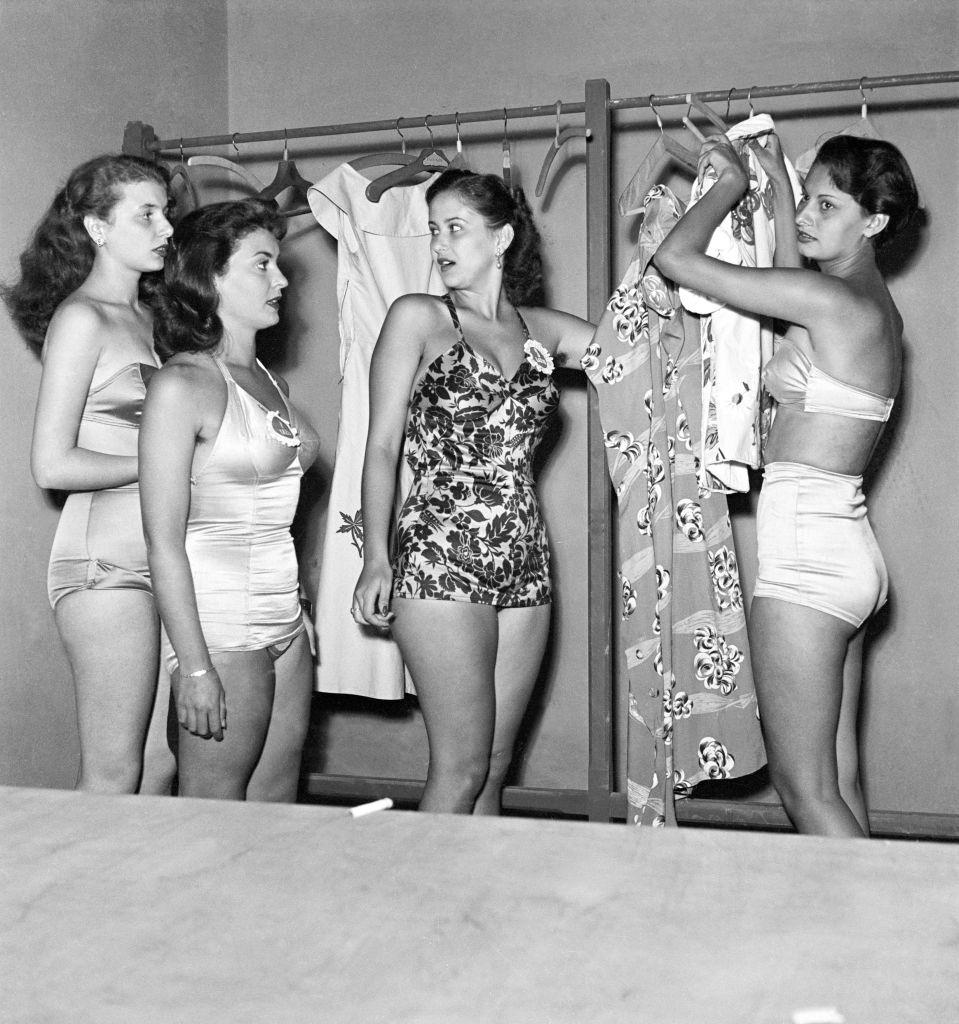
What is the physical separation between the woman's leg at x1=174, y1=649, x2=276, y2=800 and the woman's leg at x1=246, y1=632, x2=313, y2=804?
0.35 ft

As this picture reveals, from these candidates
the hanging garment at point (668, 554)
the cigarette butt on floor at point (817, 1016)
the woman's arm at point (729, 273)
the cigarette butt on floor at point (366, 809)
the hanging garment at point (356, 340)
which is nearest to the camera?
the cigarette butt on floor at point (817, 1016)

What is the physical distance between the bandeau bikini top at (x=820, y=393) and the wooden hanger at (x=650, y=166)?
0.64m

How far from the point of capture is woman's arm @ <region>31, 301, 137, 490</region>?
2.49 m

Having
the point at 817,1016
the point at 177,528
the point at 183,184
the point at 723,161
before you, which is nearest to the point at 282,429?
the point at 177,528

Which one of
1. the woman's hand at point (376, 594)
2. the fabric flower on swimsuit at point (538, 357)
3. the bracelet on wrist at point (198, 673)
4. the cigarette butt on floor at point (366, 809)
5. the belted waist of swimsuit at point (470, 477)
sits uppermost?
the fabric flower on swimsuit at point (538, 357)

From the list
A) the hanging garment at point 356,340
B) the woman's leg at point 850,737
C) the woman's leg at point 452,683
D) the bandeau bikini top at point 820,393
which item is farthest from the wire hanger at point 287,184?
Result: the woman's leg at point 850,737

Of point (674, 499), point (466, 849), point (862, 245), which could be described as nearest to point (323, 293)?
point (674, 499)

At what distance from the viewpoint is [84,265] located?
106 inches

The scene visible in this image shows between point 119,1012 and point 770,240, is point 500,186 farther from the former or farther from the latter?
point 119,1012

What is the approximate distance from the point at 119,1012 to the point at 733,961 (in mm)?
→ 438

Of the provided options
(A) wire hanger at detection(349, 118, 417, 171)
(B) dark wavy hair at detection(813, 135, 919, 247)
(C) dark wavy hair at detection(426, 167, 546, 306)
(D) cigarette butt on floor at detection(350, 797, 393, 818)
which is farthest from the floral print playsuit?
(D) cigarette butt on floor at detection(350, 797, 393, 818)

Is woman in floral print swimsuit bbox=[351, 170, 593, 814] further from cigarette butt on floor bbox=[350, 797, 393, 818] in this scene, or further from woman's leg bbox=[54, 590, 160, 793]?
cigarette butt on floor bbox=[350, 797, 393, 818]

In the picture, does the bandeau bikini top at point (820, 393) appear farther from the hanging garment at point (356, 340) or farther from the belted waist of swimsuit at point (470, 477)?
the hanging garment at point (356, 340)

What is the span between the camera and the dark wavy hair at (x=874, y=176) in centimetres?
259
